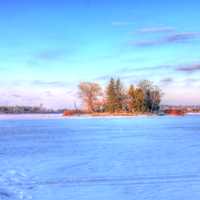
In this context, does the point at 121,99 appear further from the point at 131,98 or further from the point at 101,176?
the point at 101,176

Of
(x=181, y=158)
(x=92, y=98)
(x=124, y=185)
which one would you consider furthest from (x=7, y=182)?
(x=92, y=98)

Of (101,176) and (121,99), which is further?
(121,99)

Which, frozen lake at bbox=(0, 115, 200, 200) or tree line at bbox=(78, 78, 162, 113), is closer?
frozen lake at bbox=(0, 115, 200, 200)

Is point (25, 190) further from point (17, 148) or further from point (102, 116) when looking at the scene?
point (102, 116)

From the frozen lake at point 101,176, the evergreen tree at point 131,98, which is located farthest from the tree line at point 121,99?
the frozen lake at point 101,176

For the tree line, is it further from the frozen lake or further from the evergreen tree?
the frozen lake

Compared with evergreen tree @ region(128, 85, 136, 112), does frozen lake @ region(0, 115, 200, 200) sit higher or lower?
lower

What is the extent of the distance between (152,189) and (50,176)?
10.9 ft

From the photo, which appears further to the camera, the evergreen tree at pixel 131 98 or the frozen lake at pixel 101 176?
the evergreen tree at pixel 131 98

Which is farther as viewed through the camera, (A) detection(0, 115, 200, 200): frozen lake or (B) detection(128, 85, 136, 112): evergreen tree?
(B) detection(128, 85, 136, 112): evergreen tree

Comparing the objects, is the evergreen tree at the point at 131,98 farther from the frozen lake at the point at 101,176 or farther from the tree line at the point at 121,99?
the frozen lake at the point at 101,176

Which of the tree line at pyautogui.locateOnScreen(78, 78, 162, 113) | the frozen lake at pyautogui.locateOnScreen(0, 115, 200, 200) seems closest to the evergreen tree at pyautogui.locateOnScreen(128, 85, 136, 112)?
the tree line at pyautogui.locateOnScreen(78, 78, 162, 113)

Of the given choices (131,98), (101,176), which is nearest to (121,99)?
(131,98)

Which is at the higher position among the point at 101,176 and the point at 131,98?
the point at 131,98
